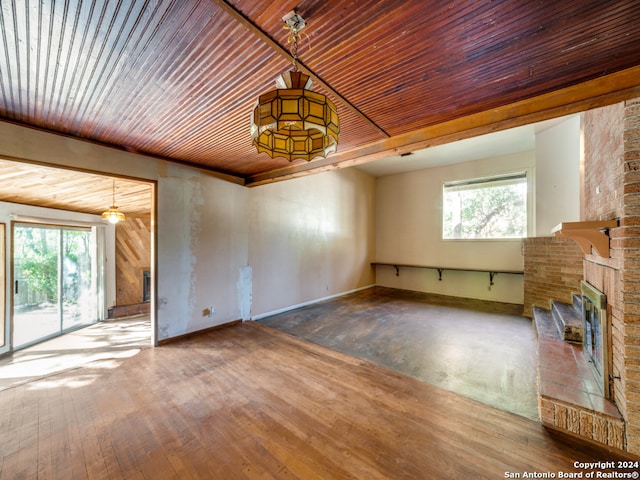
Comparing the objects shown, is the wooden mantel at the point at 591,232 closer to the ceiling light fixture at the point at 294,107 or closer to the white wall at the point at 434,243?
the ceiling light fixture at the point at 294,107

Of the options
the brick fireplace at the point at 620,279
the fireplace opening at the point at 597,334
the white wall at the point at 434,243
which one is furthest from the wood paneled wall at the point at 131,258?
the fireplace opening at the point at 597,334

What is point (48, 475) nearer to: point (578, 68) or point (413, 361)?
point (413, 361)

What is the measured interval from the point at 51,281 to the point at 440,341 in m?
7.66

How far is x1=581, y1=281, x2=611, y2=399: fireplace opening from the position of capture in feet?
6.31

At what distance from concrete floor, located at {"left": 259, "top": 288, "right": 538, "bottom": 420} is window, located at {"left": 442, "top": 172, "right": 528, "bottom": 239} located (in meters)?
2.21

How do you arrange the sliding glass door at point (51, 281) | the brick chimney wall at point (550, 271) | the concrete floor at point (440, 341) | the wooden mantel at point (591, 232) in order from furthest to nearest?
the sliding glass door at point (51, 281), the brick chimney wall at point (550, 271), the concrete floor at point (440, 341), the wooden mantel at point (591, 232)

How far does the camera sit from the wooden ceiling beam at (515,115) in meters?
1.81

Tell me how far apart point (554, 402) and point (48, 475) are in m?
3.61

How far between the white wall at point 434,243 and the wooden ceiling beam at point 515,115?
4680 mm

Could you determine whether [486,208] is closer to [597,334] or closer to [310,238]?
[310,238]

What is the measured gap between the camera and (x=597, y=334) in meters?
2.21

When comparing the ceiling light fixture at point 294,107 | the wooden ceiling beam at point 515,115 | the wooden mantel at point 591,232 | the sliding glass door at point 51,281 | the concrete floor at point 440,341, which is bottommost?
the concrete floor at point 440,341

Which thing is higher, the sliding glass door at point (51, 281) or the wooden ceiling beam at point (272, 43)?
the wooden ceiling beam at point (272, 43)

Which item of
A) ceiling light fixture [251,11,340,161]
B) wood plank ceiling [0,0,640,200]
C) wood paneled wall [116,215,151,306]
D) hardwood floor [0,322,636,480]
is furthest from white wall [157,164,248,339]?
wood paneled wall [116,215,151,306]
